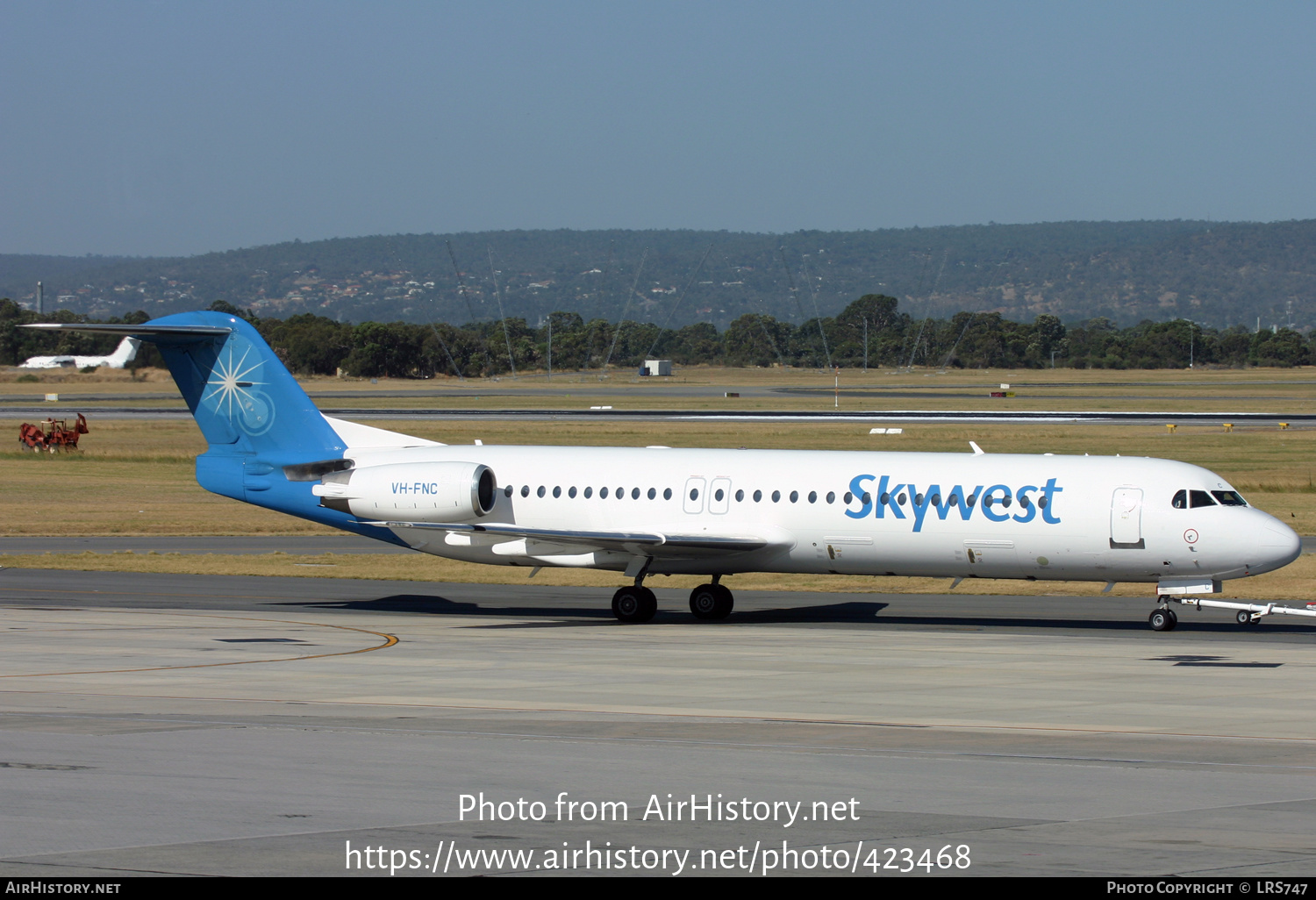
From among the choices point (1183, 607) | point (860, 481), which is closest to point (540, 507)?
point (860, 481)

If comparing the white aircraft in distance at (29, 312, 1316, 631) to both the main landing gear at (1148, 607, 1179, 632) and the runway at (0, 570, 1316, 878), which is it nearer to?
the main landing gear at (1148, 607, 1179, 632)

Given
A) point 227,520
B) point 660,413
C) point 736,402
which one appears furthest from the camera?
point 736,402

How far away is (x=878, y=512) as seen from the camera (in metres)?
28.3

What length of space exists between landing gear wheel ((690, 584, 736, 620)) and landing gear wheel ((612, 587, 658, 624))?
107cm

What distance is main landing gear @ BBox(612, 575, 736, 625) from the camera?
29266 mm

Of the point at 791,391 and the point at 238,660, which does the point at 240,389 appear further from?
the point at 791,391

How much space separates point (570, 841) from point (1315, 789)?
7118mm

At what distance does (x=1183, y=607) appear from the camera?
1225 inches

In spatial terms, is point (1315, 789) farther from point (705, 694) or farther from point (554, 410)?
point (554, 410)

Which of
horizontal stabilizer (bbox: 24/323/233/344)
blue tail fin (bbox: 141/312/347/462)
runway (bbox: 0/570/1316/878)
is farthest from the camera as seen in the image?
blue tail fin (bbox: 141/312/347/462)

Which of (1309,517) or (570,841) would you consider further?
(1309,517)

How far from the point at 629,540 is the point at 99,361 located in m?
175

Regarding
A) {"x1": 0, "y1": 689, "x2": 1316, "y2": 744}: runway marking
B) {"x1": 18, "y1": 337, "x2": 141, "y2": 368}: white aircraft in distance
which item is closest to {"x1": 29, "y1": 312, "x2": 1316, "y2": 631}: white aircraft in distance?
{"x1": 0, "y1": 689, "x2": 1316, "y2": 744}: runway marking

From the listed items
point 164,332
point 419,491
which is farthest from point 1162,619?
point 164,332
